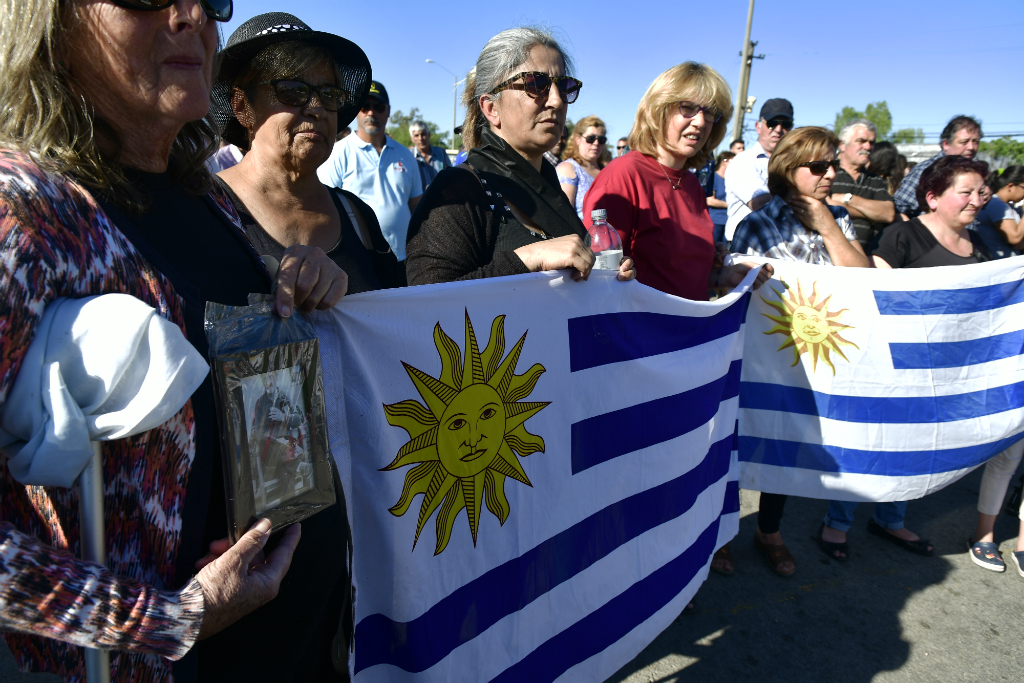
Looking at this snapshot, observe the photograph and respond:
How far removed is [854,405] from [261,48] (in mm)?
2881

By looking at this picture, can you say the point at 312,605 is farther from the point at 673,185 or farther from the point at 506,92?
the point at 673,185

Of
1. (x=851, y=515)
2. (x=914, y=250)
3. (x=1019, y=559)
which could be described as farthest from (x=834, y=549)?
(x=914, y=250)

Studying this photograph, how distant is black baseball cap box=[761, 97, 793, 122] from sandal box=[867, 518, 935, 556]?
3.81 metres

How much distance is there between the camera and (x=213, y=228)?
116 cm

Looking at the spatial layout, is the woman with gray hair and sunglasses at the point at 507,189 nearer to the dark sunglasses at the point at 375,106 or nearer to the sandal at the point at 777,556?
the sandal at the point at 777,556

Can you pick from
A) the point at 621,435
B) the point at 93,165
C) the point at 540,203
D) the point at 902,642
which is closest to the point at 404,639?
the point at 621,435

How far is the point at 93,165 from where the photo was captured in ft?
2.90

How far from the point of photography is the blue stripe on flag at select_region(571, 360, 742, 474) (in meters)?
1.90

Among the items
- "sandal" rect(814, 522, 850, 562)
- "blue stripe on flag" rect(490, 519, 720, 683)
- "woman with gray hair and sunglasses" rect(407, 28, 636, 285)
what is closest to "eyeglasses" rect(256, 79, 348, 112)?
"woman with gray hair and sunglasses" rect(407, 28, 636, 285)

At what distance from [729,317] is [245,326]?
2225 millimetres

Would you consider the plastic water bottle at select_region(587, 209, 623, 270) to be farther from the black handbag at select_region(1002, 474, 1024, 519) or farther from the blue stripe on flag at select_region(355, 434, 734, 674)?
the black handbag at select_region(1002, 474, 1024, 519)

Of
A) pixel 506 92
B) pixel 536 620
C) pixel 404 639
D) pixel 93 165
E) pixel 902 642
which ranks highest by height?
pixel 506 92

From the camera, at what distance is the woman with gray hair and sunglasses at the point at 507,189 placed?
1787 millimetres

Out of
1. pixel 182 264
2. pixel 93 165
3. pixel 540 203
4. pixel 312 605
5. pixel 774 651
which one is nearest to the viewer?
pixel 93 165
